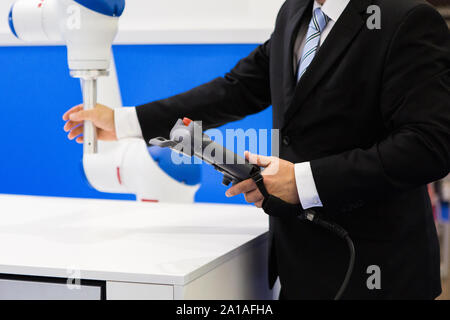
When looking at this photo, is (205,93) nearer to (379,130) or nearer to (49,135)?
(379,130)

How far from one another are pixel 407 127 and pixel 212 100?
19.8 inches

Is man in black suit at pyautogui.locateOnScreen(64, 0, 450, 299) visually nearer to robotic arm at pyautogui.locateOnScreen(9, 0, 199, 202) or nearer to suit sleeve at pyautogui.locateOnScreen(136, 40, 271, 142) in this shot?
suit sleeve at pyautogui.locateOnScreen(136, 40, 271, 142)

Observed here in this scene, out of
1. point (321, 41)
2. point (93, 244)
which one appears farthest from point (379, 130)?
point (93, 244)

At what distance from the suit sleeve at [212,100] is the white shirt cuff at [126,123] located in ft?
0.06

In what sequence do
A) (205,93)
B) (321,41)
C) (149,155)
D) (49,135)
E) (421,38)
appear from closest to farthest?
(421,38)
(321,41)
(205,93)
(149,155)
(49,135)

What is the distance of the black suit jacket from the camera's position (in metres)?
1.00

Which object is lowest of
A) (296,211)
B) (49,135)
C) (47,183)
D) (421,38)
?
(296,211)

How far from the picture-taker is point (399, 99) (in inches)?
39.5

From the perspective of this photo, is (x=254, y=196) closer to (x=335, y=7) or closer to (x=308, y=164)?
(x=308, y=164)

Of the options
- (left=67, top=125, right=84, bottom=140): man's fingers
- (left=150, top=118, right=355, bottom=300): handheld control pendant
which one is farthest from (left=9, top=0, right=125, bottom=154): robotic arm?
(left=150, top=118, right=355, bottom=300): handheld control pendant

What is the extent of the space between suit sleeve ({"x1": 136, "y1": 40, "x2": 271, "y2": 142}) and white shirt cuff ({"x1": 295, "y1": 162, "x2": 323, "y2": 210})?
14.8 inches

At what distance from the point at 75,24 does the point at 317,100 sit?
1.68 feet

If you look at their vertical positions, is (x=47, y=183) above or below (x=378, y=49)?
→ above

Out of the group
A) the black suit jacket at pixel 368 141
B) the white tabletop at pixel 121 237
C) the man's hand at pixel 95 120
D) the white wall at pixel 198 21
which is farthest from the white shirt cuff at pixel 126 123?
the white wall at pixel 198 21
